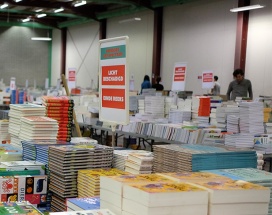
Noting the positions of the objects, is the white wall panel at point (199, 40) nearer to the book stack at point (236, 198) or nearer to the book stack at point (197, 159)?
the book stack at point (197, 159)

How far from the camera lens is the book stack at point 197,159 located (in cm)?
262

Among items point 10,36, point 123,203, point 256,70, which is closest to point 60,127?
point 123,203

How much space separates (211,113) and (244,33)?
242 inches

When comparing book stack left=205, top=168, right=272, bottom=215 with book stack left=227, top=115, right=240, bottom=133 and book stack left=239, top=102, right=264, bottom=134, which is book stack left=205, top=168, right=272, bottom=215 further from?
book stack left=227, top=115, right=240, bottom=133

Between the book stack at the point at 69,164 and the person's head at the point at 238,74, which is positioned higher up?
the person's head at the point at 238,74

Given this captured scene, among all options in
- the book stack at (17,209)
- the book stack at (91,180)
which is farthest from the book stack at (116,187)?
the book stack at (91,180)

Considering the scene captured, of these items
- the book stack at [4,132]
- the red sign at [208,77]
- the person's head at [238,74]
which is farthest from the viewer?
the red sign at [208,77]

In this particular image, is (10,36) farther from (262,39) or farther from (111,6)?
(262,39)

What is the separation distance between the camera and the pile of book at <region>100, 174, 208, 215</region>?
1885 millimetres

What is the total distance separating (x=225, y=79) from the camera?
48.6 ft

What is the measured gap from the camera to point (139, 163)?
3.05 meters

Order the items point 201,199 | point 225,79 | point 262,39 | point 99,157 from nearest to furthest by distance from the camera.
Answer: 1. point 201,199
2. point 99,157
3. point 262,39
4. point 225,79

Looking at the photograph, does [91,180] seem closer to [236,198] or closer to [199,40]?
[236,198]

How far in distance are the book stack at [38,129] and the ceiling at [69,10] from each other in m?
12.7
